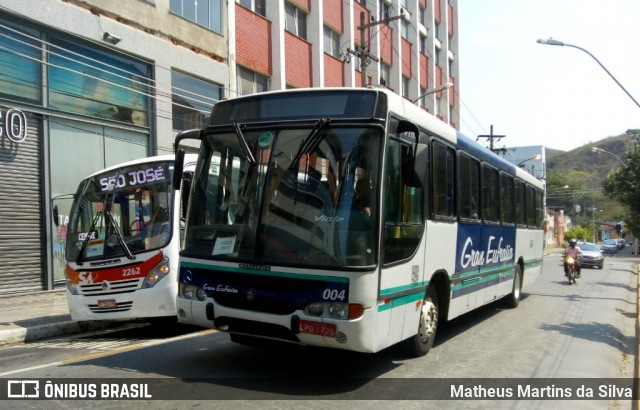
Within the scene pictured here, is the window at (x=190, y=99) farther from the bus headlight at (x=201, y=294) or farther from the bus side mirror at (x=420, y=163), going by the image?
the bus side mirror at (x=420, y=163)

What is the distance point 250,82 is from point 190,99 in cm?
378

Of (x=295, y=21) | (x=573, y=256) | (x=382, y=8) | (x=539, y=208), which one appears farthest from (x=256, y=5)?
(x=573, y=256)

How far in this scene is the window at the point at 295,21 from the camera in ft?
78.7

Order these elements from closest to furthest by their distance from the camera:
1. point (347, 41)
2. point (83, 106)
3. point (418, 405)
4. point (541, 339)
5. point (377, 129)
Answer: point (418, 405)
point (377, 129)
point (541, 339)
point (83, 106)
point (347, 41)

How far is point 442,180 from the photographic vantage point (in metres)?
7.60

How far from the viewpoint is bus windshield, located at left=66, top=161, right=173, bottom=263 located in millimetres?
8438

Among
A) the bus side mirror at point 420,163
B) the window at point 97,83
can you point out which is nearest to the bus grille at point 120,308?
the bus side mirror at point 420,163

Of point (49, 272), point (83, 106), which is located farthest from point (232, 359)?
point (83, 106)

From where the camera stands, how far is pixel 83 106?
49.5 feet

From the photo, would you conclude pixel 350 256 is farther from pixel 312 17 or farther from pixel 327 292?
pixel 312 17

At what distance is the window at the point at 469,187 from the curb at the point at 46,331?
6.53 metres

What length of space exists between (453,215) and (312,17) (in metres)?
19.4

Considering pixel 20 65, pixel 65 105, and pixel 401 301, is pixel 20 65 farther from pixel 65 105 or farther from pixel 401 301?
pixel 401 301

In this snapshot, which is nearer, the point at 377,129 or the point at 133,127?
the point at 377,129
